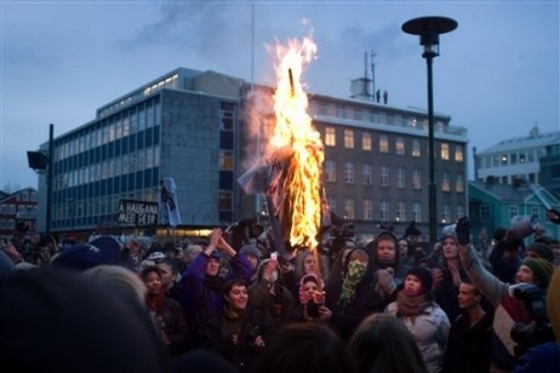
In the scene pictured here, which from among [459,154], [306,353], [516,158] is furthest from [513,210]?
[306,353]

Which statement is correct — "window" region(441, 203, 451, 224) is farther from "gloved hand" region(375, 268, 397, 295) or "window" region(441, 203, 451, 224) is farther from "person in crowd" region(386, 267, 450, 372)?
"person in crowd" region(386, 267, 450, 372)

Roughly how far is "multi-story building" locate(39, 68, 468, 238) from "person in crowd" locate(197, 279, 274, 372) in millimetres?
41852

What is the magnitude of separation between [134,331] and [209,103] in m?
50.7

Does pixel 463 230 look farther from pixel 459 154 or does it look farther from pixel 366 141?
pixel 459 154

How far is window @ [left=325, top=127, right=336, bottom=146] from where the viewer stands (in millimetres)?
55875

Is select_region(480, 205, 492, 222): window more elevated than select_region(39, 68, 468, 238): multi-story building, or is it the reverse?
select_region(39, 68, 468, 238): multi-story building

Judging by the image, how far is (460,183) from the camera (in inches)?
2539

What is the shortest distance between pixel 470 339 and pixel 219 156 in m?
45.4

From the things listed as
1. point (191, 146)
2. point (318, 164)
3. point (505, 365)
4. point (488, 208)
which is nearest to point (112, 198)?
point (191, 146)

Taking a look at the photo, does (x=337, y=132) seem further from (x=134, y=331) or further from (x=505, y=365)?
(x=134, y=331)

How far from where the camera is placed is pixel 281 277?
8562mm

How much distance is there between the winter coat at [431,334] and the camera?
6285 millimetres

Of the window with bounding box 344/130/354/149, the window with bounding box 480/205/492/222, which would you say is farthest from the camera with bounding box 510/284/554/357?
the window with bounding box 480/205/492/222

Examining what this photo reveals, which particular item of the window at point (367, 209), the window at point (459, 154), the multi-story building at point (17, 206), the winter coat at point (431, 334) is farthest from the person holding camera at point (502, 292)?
the multi-story building at point (17, 206)
